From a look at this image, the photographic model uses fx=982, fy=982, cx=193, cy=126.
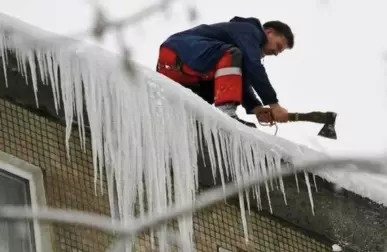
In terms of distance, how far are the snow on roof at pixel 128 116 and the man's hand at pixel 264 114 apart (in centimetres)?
99

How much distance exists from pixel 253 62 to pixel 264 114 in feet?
1.28

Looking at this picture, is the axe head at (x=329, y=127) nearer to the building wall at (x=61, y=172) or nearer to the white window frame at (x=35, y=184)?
the building wall at (x=61, y=172)

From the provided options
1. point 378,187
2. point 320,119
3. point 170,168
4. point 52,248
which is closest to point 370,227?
point 378,187

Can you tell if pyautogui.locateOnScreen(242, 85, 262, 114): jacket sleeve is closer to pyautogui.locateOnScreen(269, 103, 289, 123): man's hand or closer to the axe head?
pyautogui.locateOnScreen(269, 103, 289, 123): man's hand

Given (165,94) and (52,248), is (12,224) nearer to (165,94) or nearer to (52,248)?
(52,248)

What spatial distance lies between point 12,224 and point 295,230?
5.51ft

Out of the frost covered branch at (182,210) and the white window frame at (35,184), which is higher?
the frost covered branch at (182,210)

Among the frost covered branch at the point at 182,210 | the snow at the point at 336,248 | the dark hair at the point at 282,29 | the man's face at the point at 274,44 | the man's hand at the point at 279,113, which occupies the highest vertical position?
the frost covered branch at the point at 182,210

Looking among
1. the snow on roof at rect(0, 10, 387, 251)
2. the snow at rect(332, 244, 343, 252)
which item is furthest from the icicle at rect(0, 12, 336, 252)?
the snow at rect(332, 244, 343, 252)

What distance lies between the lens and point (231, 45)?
523 centimetres

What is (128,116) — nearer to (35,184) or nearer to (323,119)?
(35,184)

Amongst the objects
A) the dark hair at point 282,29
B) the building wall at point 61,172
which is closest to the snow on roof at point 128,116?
the building wall at point 61,172

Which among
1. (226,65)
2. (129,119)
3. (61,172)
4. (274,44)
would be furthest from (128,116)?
(274,44)

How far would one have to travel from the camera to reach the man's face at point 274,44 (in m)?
5.65
